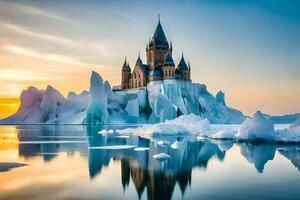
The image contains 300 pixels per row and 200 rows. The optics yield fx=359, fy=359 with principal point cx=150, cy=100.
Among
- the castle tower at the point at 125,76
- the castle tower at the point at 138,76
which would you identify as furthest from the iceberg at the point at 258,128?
the castle tower at the point at 125,76

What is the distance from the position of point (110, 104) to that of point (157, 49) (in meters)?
13.0

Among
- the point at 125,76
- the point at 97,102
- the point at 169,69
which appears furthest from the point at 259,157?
the point at 125,76

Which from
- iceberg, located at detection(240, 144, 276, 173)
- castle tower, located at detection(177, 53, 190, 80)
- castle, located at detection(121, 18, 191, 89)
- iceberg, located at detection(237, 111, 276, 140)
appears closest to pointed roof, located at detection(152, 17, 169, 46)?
castle, located at detection(121, 18, 191, 89)

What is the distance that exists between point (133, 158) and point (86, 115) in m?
41.2

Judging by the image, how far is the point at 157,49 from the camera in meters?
62.6

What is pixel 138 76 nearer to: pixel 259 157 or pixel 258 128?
pixel 258 128

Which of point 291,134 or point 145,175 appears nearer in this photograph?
point 145,175

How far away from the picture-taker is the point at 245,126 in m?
22.4

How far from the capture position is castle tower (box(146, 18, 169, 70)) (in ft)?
203

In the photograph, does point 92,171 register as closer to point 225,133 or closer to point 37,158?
point 37,158

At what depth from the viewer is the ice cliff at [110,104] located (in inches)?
2151

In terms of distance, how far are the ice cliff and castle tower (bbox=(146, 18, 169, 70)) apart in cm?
422

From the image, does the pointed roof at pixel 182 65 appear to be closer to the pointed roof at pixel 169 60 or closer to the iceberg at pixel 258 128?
the pointed roof at pixel 169 60

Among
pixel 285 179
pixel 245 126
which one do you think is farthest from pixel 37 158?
pixel 245 126
